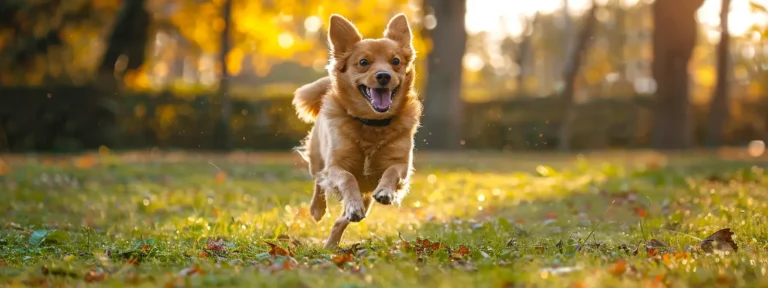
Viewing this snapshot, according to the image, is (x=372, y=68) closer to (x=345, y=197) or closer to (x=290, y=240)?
(x=345, y=197)

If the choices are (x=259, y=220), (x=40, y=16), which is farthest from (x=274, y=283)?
(x=40, y=16)

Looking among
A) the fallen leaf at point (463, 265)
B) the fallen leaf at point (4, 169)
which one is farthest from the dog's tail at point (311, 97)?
the fallen leaf at point (4, 169)

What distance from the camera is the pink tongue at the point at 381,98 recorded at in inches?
267

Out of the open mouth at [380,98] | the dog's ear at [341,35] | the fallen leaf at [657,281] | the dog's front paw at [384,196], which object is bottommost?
the fallen leaf at [657,281]

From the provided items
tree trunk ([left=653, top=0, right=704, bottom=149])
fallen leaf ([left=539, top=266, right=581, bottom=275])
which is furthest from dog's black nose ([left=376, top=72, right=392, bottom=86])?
tree trunk ([left=653, top=0, right=704, bottom=149])

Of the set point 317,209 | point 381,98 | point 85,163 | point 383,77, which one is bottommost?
point 85,163

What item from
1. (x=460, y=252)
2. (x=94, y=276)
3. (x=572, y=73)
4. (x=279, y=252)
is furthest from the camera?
(x=572, y=73)

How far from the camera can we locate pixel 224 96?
2353 centimetres

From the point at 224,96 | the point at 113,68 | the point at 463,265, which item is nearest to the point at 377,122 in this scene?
the point at 463,265

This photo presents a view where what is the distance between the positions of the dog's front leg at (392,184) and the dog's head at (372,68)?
1.52 feet

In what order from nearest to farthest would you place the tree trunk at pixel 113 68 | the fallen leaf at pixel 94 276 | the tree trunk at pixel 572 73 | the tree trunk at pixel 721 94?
the fallen leaf at pixel 94 276 < the tree trunk at pixel 113 68 < the tree trunk at pixel 572 73 < the tree trunk at pixel 721 94

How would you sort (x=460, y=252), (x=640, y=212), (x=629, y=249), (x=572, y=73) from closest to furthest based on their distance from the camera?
(x=460, y=252), (x=629, y=249), (x=640, y=212), (x=572, y=73)

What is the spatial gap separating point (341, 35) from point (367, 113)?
2.42 feet

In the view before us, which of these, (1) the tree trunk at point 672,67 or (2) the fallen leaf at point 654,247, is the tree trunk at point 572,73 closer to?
(1) the tree trunk at point 672,67
